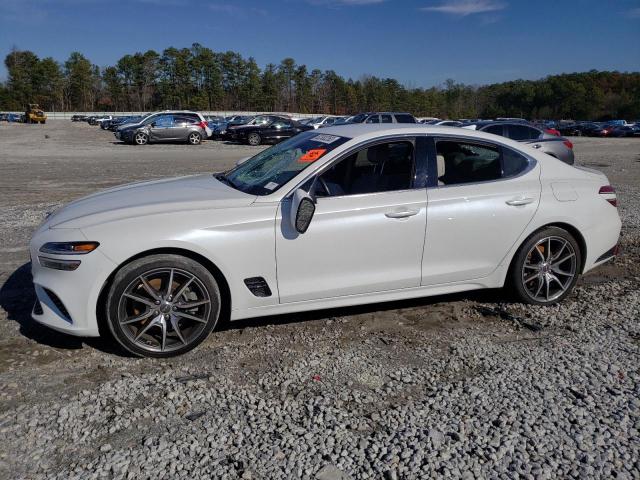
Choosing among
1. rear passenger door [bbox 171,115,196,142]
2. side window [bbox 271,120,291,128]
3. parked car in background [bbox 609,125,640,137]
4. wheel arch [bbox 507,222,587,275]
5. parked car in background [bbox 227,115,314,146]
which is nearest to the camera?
wheel arch [bbox 507,222,587,275]

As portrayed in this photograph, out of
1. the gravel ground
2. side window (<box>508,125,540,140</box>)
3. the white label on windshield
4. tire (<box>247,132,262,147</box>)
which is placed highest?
tire (<box>247,132,262,147</box>)

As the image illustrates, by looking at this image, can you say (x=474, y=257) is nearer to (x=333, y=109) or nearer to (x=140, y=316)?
(x=140, y=316)

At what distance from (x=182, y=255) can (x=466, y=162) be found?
244cm

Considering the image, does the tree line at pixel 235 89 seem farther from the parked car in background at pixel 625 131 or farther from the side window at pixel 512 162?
the side window at pixel 512 162

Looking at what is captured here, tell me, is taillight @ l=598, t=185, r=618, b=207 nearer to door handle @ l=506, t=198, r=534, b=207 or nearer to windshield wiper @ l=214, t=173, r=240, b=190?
door handle @ l=506, t=198, r=534, b=207

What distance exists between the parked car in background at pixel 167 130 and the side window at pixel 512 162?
26.1 meters

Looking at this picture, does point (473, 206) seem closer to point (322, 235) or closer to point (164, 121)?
point (322, 235)

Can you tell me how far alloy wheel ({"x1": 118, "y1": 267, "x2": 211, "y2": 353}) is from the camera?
3.61 meters

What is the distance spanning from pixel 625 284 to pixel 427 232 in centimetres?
258

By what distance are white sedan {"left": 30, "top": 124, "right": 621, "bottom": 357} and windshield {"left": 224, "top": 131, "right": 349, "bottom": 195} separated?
19 mm

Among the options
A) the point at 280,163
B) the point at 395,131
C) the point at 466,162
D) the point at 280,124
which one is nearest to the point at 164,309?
the point at 280,163

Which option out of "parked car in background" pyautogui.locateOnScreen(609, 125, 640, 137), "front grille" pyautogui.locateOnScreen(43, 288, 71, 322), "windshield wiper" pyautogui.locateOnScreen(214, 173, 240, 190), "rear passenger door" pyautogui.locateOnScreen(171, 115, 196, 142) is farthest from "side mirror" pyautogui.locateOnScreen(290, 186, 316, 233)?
"parked car in background" pyautogui.locateOnScreen(609, 125, 640, 137)

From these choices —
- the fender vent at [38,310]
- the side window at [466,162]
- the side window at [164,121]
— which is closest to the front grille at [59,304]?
the fender vent at [38,310]

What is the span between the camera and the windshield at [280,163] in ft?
13.4
